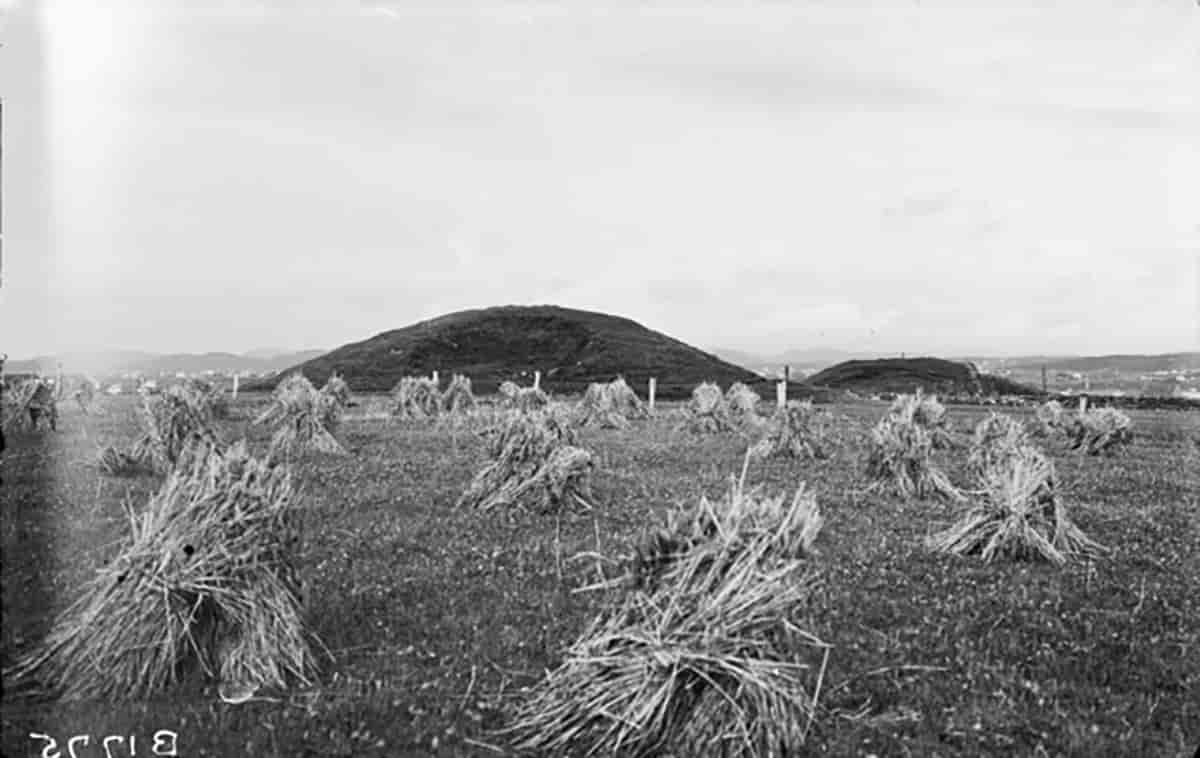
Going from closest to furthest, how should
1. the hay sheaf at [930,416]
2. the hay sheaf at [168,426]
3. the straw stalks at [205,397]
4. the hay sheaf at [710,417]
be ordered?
the hay sheaf at [168,426], the straw stalks at [205,397], the hay sheaf at [930,416], the hay sheaf at [710,417]

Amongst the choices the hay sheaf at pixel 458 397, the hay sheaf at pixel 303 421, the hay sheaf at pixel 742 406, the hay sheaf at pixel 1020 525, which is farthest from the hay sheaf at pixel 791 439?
the hay sheaf at pixel 458 397

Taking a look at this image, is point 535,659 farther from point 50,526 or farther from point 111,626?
point 50,526

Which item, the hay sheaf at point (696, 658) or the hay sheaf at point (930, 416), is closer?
the hay sheaf at point (696, 658)

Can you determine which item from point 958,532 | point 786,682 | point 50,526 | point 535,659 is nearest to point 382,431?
point 50,526

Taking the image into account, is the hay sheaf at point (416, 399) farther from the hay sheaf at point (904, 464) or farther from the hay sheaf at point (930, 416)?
the hay sheaf at point (904, 464)

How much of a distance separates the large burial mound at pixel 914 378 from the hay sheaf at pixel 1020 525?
58.0m

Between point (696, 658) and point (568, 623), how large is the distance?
10.2 ft

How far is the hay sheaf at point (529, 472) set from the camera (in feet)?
51.8

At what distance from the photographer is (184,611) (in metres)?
7.14

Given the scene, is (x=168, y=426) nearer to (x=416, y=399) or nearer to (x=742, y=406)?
(x=416, y=399)

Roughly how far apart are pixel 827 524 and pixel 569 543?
4.70 meters

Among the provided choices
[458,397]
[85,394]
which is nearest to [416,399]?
[458,397]

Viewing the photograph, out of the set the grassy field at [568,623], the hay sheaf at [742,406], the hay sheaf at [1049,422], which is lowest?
the grassy field at [568,623]

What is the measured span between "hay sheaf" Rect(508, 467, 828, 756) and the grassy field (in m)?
0.58
